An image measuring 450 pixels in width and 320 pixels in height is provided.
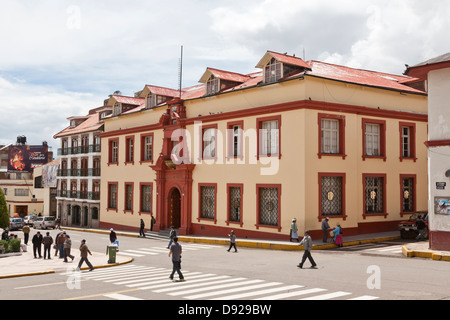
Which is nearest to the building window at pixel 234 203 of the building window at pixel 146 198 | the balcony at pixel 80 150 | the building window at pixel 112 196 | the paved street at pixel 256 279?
the paved street at pixel 256 279

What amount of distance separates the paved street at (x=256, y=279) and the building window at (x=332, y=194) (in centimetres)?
424

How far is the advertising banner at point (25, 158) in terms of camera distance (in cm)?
8450

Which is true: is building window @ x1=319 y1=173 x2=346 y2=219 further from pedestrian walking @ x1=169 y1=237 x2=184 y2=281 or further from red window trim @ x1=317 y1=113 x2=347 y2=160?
pedestrian walking @ x1=169 y1=237 x2=184 y2=281

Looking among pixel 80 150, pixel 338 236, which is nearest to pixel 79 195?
pixel 80 150

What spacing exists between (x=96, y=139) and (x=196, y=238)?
24.5 metres

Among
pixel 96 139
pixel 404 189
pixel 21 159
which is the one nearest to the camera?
pixel 404 189

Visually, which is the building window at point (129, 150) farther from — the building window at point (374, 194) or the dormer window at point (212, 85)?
the building window at point (374, 194)

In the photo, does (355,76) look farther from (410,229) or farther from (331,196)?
(410,229)

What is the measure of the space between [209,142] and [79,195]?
81.7ft

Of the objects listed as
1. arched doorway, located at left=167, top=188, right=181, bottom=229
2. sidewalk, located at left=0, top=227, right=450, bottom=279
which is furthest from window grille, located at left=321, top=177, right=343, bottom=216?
arched doorway, located at left=167, top=188, right=181, bottom=229

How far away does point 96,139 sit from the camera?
173 feet

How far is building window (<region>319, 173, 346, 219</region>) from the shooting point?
2897 centimetres
